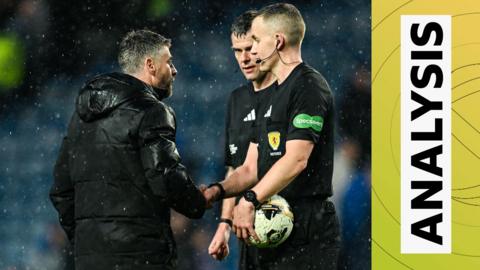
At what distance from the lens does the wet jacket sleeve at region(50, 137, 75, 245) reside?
4.67 metres

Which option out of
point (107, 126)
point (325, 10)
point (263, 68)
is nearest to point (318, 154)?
point (263, 68)

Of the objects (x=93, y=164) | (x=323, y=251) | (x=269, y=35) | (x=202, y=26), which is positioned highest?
(x=202, y=26)

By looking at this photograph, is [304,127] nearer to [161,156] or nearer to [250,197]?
[250,197]

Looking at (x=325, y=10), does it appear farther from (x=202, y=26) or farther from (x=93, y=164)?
(x=93, y=164)

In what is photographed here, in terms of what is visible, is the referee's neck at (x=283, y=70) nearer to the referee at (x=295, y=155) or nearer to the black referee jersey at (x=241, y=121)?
the referee at (x=295, y=155)

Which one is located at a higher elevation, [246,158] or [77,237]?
[246,158]

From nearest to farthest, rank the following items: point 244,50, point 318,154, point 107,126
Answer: point 107,126
point 318,154
point 244,50

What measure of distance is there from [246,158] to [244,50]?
3.66 ft

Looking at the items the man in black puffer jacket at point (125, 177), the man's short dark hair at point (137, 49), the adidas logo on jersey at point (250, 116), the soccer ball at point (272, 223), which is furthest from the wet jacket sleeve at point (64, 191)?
the adidas logo on jersey at point (250, 116)

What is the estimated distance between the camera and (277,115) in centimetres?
479

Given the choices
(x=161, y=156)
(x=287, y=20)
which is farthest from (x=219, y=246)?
(x=287, y=20)

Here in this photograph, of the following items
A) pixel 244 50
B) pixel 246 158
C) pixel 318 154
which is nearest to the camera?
pixel 318 154

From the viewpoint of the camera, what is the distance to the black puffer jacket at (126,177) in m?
4.36

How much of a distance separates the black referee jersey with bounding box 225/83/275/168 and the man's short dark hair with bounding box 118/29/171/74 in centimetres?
108
